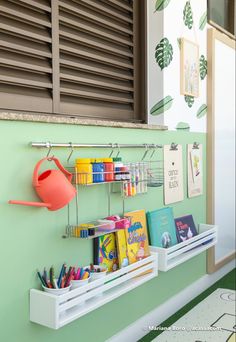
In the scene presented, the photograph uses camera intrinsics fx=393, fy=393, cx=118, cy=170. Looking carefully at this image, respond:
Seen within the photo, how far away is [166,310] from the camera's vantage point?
203 cm

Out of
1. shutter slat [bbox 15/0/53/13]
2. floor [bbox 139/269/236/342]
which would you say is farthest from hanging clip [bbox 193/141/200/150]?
shutter slat [bbox 15/0/53/13]

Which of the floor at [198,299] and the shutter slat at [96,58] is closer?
the shutter slat at [96,58]

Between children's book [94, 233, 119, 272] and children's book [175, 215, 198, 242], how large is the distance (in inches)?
21.7

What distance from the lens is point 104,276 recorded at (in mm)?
1419

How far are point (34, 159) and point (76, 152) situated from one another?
216mm

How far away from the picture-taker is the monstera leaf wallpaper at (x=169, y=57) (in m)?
1.95

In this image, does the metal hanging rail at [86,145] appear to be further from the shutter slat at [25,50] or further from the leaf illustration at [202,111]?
the leaf illustration at [202,111]

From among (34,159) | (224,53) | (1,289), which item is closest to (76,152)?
(34,159)

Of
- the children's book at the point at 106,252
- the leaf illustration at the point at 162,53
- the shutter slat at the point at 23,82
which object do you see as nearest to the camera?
the shutter slat at the point at 23,82

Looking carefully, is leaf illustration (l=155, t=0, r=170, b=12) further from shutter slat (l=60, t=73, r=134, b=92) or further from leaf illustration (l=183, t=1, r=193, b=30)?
shutter slat (l=60, t=73, r=134, b=92)

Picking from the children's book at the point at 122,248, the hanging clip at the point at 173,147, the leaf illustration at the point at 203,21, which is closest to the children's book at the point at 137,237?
the children's book at the point at 122,248

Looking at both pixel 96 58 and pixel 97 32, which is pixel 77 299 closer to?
pixel 96 58

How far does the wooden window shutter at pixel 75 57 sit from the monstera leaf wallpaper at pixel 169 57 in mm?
63

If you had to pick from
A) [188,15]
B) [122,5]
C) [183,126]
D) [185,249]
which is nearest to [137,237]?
[185,249]
